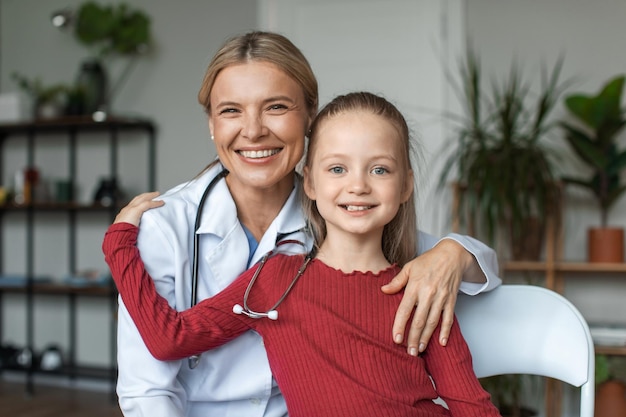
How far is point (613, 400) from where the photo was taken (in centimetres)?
330

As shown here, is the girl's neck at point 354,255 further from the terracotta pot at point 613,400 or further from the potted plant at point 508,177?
the terracotta pot at point 613,400

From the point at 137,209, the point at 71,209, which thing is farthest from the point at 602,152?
the point at 71,209

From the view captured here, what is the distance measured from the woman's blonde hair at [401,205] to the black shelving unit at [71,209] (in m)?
3.06

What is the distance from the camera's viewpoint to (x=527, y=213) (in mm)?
3355

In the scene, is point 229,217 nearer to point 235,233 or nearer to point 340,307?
point 235,233

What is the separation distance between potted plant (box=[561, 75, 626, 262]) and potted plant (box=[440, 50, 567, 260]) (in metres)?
0.13

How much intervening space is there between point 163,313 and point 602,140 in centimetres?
274

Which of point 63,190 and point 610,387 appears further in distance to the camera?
point 63,190

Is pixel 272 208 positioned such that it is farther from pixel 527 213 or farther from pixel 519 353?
pixel 527 213

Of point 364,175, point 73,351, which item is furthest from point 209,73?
point 73,351

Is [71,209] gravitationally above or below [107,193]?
below

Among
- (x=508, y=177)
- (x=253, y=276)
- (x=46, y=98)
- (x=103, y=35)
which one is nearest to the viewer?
(x=253, y=276)

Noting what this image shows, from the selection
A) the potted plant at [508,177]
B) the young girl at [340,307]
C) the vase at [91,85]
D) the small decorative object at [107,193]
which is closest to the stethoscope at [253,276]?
the young girl at [340,307]

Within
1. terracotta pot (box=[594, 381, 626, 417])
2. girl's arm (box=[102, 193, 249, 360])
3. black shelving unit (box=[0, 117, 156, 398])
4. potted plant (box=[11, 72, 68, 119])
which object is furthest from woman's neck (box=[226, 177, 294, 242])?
potted plant (box=[11, 72, 68, 119])
